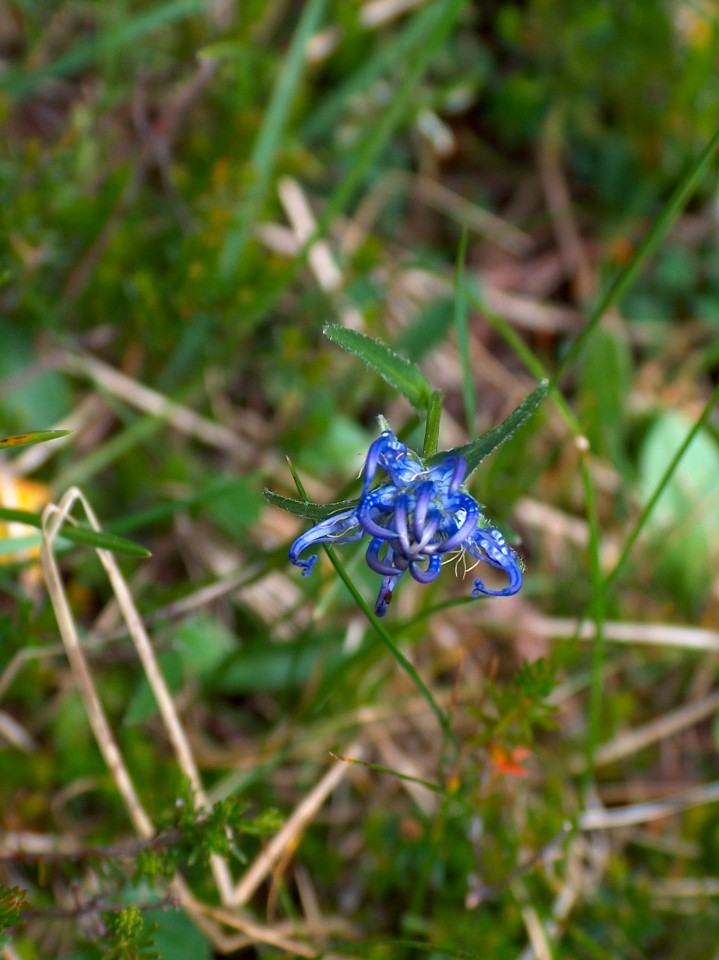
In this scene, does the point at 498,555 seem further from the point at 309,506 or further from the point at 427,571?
the point at 309,506

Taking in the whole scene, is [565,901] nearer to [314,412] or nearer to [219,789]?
[219,789]

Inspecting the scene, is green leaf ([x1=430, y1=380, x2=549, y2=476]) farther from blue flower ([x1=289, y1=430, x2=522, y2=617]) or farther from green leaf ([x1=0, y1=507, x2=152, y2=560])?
green leaf ([x1=0, y1=507, x2=152, y2=560])

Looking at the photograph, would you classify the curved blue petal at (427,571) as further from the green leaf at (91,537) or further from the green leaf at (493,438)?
the green leaf at (91,537)

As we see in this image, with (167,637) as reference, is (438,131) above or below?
above

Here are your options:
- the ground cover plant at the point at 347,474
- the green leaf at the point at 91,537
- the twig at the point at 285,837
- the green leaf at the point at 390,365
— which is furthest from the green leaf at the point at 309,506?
the twig at the point at 285,837

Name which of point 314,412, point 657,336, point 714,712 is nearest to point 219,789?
point 314,412

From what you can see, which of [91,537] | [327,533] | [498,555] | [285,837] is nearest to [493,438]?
[498,555]
